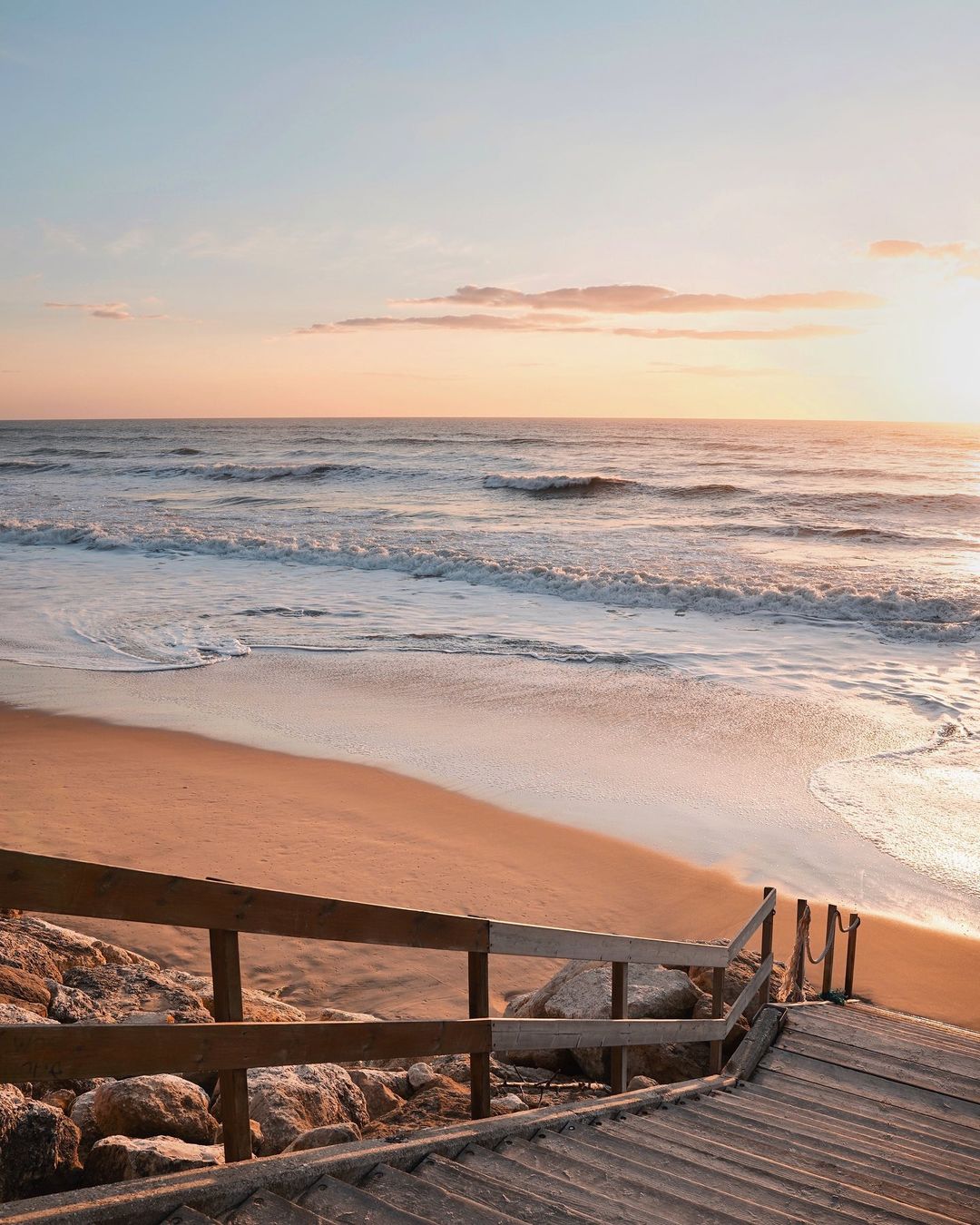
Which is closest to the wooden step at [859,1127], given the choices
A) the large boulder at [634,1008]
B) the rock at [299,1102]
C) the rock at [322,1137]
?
the large boulder at [634,1008]

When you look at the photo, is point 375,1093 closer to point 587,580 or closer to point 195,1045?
point 195,1045

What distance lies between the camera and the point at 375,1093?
432cm

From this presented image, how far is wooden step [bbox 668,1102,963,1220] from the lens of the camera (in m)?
3.40

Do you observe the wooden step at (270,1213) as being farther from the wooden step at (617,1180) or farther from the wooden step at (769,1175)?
the wooden step at (769,1175)

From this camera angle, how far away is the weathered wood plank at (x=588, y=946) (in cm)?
325

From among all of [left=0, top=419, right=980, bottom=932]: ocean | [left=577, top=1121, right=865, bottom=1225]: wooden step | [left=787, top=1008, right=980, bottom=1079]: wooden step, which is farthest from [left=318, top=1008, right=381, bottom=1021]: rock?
[left=0, top=419, right=980, bottom=932]: ocean

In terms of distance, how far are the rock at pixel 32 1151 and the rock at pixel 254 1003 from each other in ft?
4.96

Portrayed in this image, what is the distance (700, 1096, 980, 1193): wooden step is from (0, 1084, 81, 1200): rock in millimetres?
2584

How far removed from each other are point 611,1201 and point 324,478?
49.8 m

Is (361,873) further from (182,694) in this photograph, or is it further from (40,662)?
(40,662)

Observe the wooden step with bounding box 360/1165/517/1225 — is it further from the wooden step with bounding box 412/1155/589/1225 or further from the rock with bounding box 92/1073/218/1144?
the rock with bounding box 92/1073/218/1144

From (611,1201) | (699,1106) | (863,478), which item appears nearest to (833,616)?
(699,1106)

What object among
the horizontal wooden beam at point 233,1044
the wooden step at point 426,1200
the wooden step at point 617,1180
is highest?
the horizontal wooden beam at point 233,1044

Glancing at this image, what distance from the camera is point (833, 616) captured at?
1844 cm
